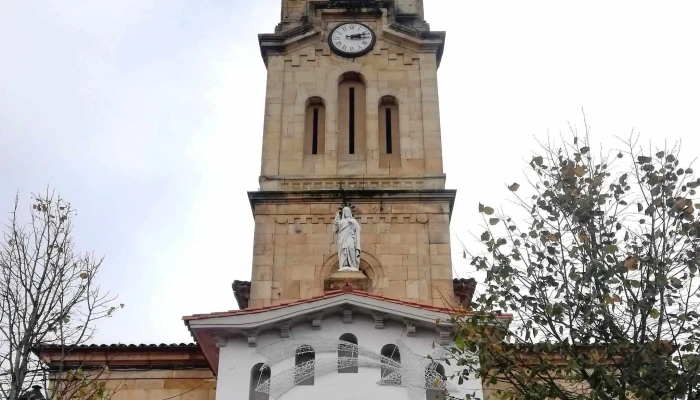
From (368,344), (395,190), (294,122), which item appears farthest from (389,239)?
(368,344)

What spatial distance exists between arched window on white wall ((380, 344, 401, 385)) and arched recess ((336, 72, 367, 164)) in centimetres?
919

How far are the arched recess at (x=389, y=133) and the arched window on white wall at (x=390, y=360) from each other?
8816mm

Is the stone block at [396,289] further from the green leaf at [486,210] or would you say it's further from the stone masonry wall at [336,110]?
the green leaf at [486,210]

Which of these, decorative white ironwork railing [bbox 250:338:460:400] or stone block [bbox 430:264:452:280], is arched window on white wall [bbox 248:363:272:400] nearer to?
decorative white ironwork railing [bbox 250:338:460:400]

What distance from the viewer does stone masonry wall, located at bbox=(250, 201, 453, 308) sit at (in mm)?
21828

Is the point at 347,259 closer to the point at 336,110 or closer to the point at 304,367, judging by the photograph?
the point at 304,367

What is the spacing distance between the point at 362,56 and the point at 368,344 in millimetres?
12522

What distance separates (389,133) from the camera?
25156mm

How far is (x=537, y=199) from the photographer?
13.0m

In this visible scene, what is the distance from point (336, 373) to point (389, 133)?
1074cm

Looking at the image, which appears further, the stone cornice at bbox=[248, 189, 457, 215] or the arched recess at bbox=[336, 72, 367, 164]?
the arched recess at bbox=[336, 72, 367, 164]

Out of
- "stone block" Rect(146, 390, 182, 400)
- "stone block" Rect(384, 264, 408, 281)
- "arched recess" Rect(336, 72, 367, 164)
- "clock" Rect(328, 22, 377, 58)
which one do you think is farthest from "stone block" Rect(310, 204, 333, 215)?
"stone block" Rect(146, 390, 182, 400)

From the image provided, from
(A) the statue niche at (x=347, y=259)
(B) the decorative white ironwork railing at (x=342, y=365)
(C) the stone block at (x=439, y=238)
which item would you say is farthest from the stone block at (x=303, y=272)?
(B) the decorative white ironwork railing at (x=342, y=365)

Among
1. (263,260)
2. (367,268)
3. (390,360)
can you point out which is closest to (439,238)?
(367,268)
